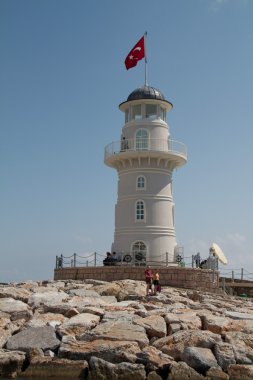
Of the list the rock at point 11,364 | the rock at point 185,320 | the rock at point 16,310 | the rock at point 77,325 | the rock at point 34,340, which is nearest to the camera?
the rock at point 11,364

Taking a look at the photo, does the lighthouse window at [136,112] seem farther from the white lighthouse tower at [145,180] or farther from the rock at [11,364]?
the rock at [11,364]

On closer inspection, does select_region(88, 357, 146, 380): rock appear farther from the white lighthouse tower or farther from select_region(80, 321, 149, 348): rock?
the white lighthouse tower

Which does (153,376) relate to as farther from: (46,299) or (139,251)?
(139,251)

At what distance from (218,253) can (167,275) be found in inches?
208

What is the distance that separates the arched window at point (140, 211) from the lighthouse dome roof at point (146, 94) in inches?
218

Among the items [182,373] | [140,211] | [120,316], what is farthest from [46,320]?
[140,211]

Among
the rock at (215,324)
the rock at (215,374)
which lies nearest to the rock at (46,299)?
the rock at (215,324)

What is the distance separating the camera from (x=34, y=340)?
11.8 m

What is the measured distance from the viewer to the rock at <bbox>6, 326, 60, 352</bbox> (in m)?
11.6

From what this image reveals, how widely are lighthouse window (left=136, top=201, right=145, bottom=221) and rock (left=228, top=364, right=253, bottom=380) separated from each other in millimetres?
14652

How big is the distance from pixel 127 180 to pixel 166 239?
360 cm

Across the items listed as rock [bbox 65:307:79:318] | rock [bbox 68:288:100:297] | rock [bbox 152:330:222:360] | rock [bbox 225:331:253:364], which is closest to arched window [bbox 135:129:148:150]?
rock [bbox 68:288:100:297]

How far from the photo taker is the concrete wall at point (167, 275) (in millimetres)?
22109

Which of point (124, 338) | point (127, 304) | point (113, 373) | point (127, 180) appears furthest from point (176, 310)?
point (127, 180)
